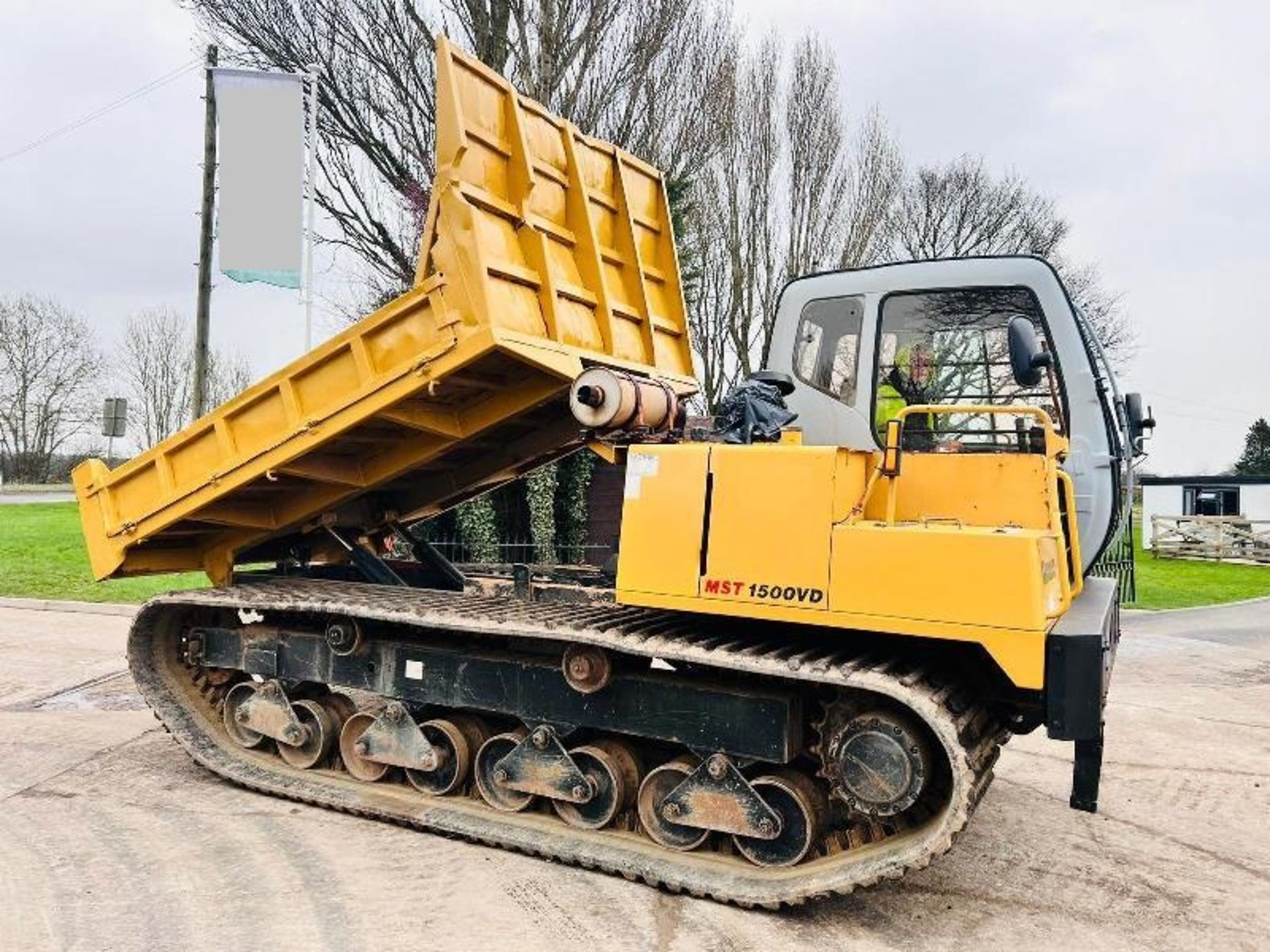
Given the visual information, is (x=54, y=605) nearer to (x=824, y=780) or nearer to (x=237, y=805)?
(x=237, y=805)

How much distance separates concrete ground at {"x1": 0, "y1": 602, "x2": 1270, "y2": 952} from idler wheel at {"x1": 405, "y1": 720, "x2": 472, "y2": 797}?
28 cm

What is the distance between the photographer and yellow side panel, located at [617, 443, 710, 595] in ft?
13.3

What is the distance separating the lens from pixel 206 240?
14336 mm

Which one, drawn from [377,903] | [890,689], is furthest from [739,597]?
[377,903]

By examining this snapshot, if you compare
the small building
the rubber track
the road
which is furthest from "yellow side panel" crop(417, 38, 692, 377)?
the small building

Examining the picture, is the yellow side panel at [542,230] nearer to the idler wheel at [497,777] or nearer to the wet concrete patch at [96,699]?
the idler wheel at [497,777]

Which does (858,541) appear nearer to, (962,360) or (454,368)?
(962,360)

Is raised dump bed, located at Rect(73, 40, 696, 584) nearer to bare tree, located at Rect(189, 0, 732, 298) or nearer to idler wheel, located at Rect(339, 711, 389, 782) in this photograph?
idler wheel, located at Rect(339, 711, 389, 782)

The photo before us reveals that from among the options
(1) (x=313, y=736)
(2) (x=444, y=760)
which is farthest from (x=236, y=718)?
(2) (x=444, y=760)

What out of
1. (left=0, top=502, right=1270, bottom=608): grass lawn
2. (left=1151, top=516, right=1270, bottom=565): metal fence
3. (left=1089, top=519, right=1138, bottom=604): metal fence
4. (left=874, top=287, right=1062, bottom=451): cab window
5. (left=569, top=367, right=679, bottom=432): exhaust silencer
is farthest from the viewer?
(left=1151, top=516, right=1270, bottom=565): metal fence

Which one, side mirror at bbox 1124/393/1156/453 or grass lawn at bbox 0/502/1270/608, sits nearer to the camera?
side mirror at bbox 1124/393/1156/453

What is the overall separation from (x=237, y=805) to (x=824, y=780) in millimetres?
2909

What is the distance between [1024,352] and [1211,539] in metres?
26.4

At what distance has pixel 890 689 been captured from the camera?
11.4ft
